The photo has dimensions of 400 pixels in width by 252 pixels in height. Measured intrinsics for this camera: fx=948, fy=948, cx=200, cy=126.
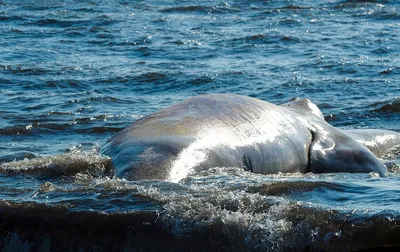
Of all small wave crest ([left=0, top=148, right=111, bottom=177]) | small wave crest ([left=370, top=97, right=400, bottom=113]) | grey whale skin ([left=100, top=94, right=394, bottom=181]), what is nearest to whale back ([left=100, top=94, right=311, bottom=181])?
grey whale skin ([left=100, top=94, right=394, bottom=181])

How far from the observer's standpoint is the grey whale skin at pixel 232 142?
19.6 feet

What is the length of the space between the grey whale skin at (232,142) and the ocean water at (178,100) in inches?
6.2

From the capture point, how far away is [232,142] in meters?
6.69

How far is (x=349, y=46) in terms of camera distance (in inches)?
634

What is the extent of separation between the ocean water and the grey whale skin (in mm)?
159

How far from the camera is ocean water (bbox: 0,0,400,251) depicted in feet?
15.7

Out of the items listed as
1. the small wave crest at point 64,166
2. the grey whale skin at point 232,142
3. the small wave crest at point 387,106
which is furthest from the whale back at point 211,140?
the small wave crest at point 387,106

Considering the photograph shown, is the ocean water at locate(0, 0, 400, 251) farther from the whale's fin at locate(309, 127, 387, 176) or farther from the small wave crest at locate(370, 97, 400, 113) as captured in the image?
the whale's fin at locate(309, 127, 387, 176)

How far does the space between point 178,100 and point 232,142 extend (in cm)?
536

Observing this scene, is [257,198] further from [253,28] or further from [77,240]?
[253,28]

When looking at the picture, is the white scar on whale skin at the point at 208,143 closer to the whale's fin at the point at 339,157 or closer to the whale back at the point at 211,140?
the whale back at the point at 211,140

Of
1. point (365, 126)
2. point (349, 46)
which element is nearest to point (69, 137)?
point (365, 126)

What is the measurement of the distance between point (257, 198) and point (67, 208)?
102cm

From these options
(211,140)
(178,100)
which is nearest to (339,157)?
(211,140)
